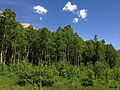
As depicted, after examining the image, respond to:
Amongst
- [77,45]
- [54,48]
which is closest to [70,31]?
[77,45]

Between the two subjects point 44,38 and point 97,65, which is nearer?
point 97,65

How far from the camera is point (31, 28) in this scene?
3881cm

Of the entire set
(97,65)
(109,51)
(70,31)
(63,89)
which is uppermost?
(70,31)

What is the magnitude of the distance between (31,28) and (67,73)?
25.4 meters

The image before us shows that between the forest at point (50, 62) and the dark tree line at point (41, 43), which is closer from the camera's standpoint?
the forest at point (50, 62)

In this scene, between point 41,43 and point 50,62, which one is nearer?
point 41,43

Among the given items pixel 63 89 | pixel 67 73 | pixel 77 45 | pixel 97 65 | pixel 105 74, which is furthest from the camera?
pixel 77 45

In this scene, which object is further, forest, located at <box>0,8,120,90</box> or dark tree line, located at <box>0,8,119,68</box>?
dark tree line, located at <box>0,8,119,68</box>

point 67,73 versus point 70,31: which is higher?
point 70,31

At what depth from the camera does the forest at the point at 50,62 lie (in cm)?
1192

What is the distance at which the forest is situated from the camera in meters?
11.9

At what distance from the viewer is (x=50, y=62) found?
40688 mm

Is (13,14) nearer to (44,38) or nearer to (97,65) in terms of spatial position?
(44,38)

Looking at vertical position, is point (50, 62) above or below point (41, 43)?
below
